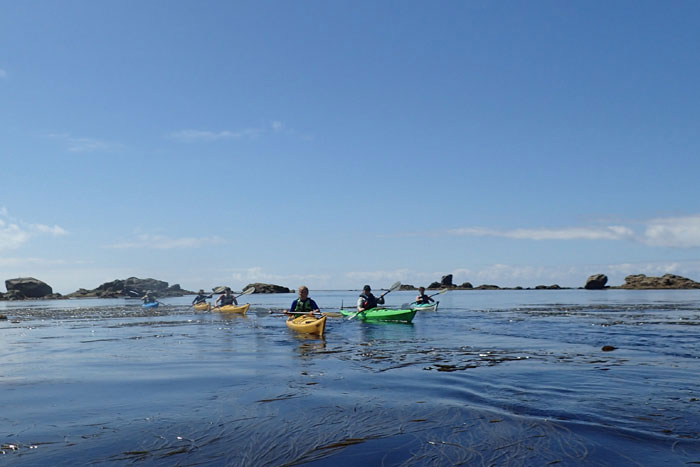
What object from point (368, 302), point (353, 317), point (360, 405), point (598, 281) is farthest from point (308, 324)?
point (598, 281)

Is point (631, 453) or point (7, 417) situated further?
point (7, 417)

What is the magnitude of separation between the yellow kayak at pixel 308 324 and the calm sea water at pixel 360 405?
12.9 ft

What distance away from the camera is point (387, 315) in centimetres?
2802

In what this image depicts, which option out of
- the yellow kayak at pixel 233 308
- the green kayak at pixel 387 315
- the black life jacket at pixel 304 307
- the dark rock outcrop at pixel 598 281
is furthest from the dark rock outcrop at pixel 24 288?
the dark rock outcrop at pixel 598 281

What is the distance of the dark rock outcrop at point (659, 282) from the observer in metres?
116

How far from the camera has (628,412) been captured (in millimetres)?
7762

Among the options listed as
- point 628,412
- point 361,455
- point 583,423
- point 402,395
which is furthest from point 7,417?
point 628,412

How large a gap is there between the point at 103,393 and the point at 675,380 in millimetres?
12211

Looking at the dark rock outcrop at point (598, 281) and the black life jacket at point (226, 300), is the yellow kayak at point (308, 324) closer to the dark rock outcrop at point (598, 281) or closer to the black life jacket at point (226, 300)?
the black life jacket at point (226, 300)

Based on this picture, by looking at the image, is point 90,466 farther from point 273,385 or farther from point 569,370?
point 569,370

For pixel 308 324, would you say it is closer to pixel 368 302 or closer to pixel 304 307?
pixel 304 307

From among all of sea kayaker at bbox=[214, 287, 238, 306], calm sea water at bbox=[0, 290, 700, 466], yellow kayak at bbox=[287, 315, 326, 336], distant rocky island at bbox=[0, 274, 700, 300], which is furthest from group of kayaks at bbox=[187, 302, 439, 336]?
distant rocky island at bbox=[0, 274, 700, 300]

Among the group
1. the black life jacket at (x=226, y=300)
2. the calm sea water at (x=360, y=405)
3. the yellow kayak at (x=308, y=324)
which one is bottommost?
the calm sea water at (x=360, y=405)

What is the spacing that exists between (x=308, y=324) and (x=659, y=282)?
125 m
